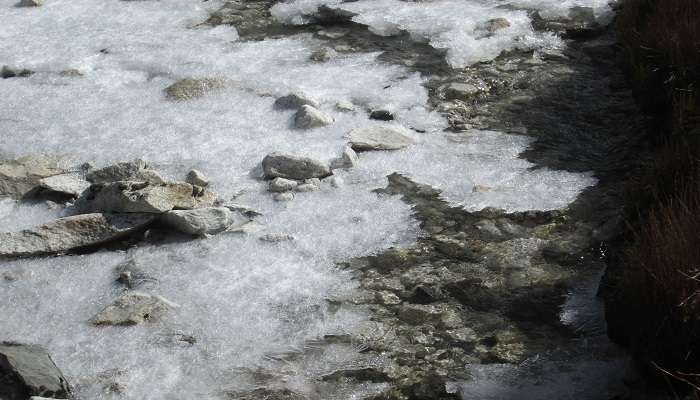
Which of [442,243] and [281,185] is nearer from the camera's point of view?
[442,243]

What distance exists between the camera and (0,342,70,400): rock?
3.17 meters

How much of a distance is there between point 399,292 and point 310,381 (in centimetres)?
74

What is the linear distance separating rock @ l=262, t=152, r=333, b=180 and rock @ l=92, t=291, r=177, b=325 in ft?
4.30

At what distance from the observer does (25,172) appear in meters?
5.02

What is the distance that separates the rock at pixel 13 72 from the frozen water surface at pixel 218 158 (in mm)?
120

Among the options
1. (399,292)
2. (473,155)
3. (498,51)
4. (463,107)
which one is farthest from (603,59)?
(399,292)

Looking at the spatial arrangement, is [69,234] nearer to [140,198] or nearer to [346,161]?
[140,198]

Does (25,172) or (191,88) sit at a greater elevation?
(191,88)

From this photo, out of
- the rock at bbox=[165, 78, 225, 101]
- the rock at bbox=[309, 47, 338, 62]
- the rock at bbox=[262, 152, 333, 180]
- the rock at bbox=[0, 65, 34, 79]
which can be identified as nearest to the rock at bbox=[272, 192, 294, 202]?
the rock at bbox=[262, 152, 333, 180]

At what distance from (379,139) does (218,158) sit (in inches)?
38.3

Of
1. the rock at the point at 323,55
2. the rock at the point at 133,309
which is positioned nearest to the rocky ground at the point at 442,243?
the rock at the point at 133,309

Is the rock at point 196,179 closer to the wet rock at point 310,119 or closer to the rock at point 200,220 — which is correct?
the rock at point 200,220

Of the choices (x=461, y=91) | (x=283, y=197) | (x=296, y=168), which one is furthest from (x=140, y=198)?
(x=461, y=91)

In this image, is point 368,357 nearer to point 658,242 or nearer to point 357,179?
point 658,242
